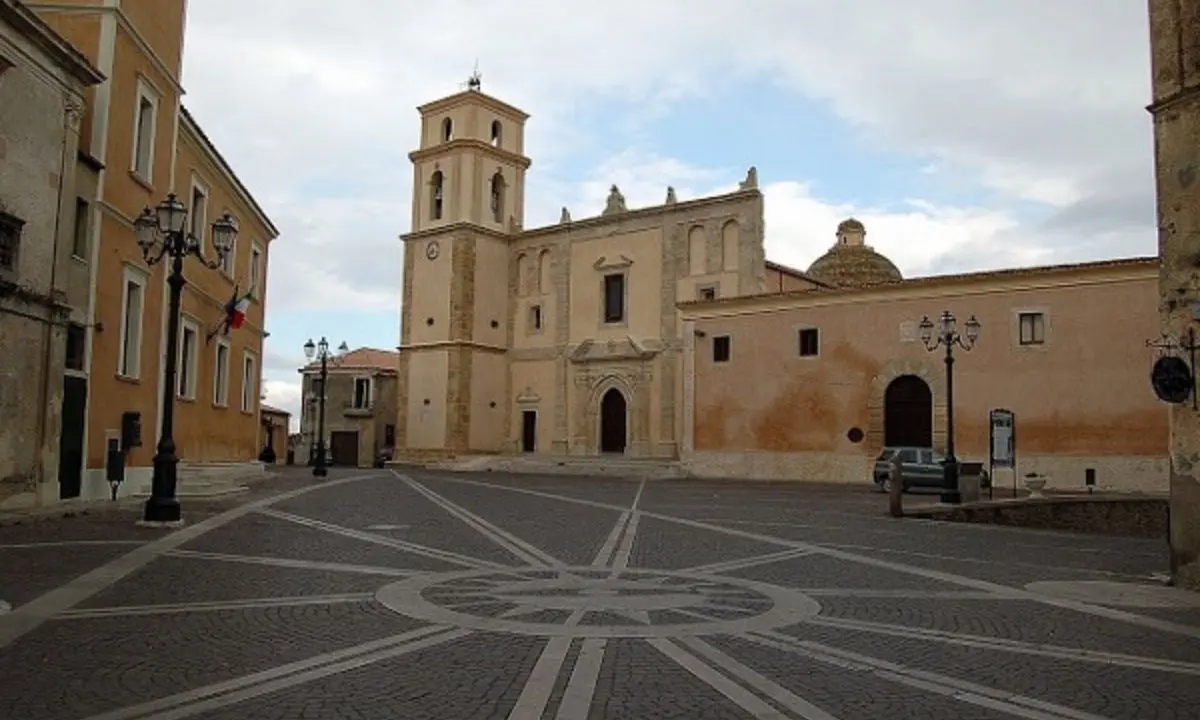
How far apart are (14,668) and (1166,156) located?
37.2 feet

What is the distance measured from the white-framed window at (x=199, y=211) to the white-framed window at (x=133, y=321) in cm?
492

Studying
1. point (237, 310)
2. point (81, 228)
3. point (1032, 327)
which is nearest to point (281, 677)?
point (81, 228)

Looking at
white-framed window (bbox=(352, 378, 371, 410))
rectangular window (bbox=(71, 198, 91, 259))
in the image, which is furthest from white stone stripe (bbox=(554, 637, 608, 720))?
white-framed window (bbox=(352, 378, 371, 410))

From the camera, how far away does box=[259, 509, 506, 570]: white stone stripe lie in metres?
10.8

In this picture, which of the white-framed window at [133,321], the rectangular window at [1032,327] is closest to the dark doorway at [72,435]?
the white-framed window at [133,321]

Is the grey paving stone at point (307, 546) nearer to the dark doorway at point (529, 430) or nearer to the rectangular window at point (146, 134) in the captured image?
the rectangular window at point (146, 134)

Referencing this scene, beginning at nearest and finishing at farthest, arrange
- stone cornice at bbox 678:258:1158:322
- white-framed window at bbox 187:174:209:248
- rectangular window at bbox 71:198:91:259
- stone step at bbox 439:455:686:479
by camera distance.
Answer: rectangular window at bbox 71:198:91:259 → white-framed window at bbox 187:174:209:248 → stone cornice at bbox 678:258:1158:322 → stone step at bbox 439:455:686:479

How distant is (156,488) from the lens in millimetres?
13992

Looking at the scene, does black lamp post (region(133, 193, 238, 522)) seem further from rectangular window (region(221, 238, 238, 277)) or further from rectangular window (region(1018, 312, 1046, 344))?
rectangular window (region(1018, 312, 1046, 344))

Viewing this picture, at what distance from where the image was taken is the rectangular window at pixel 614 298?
48.1m

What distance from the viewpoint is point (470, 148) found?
50.7 m

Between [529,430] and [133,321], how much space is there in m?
32.4

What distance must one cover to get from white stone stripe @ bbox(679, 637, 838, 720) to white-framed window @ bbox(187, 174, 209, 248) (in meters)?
21.1

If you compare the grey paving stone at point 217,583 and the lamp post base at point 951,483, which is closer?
the grey paving stone at point 217,583
